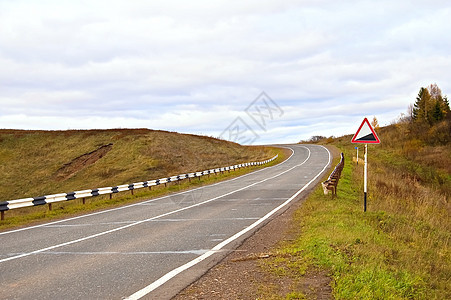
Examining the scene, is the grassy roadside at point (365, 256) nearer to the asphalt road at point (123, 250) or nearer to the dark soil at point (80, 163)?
the asphalt road at point (123, 250)

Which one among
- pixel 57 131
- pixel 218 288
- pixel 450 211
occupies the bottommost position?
pixel 450 211

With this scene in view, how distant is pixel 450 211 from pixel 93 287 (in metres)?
19.0

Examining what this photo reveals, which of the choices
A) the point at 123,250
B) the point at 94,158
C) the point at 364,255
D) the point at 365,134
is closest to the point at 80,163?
the point at 94,158

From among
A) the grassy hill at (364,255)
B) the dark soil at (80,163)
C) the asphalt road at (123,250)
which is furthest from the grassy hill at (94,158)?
the grassy hill at (364,255)

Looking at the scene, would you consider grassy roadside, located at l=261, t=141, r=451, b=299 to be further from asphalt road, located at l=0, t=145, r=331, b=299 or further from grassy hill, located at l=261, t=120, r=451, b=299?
asphalt road, located at l=0, t=145, r=331, b=299

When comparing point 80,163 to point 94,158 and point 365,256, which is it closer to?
point 94,158

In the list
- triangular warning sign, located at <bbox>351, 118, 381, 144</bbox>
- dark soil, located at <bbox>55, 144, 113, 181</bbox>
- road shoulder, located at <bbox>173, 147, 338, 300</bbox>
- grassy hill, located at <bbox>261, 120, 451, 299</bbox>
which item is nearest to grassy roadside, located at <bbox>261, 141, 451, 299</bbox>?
grassy hill, located at <bbox>261, 120, 451, 299</bbox>

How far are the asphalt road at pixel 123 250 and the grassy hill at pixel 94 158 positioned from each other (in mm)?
26745

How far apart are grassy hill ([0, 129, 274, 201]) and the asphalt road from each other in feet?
87.7

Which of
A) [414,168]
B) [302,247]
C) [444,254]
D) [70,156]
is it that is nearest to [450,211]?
[444,254]

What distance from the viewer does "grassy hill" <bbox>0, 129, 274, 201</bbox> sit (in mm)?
42250

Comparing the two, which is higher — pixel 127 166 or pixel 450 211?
pixel 127 166

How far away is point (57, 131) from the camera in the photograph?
62469mm

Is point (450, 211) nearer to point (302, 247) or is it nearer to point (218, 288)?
point (302, 247)
